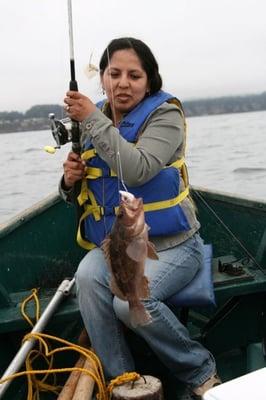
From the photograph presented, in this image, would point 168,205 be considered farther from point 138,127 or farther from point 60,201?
point 60,201

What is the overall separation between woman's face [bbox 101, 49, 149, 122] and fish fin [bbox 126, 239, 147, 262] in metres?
1.20

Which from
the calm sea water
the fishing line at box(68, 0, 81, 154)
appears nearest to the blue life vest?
the fishing line at box(68, 0, 81, 154)

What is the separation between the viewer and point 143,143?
348cm

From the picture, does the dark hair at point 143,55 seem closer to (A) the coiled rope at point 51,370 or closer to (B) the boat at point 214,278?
(B) the boat at point 214,278

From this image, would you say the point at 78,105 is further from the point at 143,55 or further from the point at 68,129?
the point at 143,55

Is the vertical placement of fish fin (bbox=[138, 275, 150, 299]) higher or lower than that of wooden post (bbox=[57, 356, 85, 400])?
higher

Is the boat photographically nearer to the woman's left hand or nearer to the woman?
the woman

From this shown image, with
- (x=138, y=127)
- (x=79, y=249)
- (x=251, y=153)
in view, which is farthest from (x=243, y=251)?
(x=251, y=153)

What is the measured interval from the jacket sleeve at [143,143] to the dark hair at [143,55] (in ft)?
0.80

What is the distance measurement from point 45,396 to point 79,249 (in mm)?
1412

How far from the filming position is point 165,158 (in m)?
3.51

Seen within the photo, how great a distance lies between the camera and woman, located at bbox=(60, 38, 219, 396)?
133 inches

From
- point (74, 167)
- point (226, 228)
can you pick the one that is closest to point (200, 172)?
point (226, 228)

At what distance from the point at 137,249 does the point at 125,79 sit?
1.27 meters
